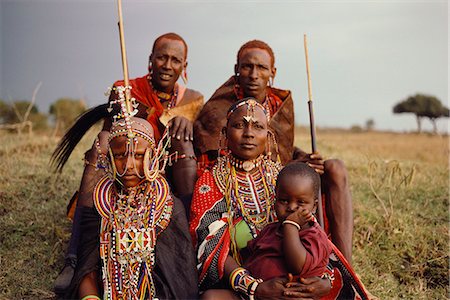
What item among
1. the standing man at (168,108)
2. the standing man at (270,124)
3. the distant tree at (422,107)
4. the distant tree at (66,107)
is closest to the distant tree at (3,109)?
the distant tree at (66,107)

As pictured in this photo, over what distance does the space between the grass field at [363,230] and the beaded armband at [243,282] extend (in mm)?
1649

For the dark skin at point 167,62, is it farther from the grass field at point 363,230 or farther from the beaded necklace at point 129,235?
the beaded necklace at point 129,235

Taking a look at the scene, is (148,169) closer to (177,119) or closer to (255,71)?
(177,119)

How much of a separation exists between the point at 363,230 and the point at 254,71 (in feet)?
7.12

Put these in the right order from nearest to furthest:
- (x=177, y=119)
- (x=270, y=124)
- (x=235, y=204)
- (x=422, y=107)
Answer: (x=235, y=204) → (x=177, y=119) → (x=270, y=124) → (x=422, y=107)

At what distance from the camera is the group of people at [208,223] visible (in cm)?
319

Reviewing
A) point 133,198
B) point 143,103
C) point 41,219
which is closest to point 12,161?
point 41,219

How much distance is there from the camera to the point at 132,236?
323cm

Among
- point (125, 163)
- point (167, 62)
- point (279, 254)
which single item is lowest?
point (279, 254)

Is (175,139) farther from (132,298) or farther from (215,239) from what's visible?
(132,298)

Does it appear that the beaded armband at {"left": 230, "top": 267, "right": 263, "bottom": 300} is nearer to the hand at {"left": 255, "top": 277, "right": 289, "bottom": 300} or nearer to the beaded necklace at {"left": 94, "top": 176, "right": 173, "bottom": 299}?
the hand at {"left": 255, "top": 277, "right": 289, "bottom": 300}

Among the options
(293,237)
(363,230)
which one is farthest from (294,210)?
(363,230)

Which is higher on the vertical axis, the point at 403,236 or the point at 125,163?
the point at 125,163

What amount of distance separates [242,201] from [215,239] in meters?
0.35
